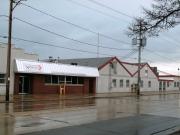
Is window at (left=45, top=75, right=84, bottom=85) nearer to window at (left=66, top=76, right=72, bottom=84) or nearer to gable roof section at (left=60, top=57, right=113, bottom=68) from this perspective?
window at (left=66, top=76, right=72, bottom=84)

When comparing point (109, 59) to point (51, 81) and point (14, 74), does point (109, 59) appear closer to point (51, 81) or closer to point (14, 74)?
point (51, 81)

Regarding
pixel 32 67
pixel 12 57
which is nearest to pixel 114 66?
pixel 32 67

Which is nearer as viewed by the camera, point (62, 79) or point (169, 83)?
point (62, 79)

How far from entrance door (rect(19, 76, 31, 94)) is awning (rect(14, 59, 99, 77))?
186 centimetres

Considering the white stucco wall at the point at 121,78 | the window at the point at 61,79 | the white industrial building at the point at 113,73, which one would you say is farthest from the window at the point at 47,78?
the white stucco wall at the point at 121,78

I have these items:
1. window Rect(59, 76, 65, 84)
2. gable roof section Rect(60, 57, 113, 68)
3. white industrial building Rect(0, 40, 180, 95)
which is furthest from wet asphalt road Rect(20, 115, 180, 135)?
gable roof section Rect(60, 57, 113, 68)

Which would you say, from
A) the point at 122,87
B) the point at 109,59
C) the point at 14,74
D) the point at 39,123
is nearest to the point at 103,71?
the point at 109,59

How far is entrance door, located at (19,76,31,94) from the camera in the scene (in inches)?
1840

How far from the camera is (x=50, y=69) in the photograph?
160ft

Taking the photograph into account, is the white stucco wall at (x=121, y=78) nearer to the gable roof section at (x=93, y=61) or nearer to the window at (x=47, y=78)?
the gable roof section at (x=93, y=61)

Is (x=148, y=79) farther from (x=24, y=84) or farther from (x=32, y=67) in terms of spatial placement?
(x=32, y=67)

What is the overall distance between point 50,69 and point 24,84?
3.63m

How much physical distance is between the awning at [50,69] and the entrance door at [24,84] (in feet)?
6.11

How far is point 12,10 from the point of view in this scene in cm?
3522
